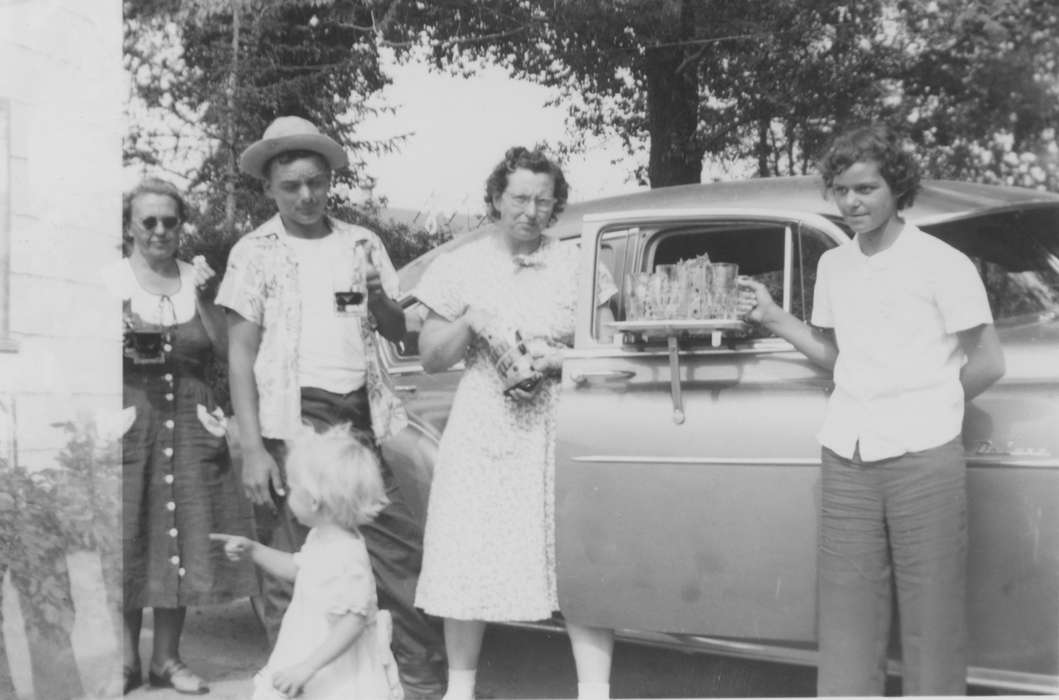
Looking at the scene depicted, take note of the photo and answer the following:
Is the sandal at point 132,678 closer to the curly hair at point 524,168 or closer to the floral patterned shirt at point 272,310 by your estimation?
the floral patterned shirt at point 272,310

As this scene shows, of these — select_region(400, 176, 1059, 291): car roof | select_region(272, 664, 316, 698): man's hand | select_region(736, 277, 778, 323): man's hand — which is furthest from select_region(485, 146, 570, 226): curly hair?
select_region(272, 664, 316, 698): man's hand

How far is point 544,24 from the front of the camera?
14.3ft

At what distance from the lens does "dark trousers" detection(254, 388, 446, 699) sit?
372 cm

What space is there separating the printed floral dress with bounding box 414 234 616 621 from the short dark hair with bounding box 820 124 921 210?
898mm

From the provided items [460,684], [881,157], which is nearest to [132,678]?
[460,684]

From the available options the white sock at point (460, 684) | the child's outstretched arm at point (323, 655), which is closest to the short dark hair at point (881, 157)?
the child's outstretched arm at point (323, 655)

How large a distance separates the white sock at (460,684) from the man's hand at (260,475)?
2.55ft

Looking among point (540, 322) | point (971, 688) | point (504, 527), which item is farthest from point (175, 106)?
point (971, 688)

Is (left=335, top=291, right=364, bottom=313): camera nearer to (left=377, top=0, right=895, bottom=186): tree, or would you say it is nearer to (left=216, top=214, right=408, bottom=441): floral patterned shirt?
(left=216, top=214, right=408, bottom=441): floral patterned shirt

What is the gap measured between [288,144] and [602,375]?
1.18m

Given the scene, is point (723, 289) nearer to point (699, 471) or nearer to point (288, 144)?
point (699, 471)

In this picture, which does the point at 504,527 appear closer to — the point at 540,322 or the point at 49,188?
the point at 540,322

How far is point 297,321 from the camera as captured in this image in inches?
145

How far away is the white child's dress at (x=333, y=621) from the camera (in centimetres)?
322
